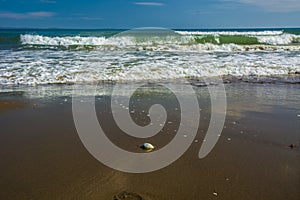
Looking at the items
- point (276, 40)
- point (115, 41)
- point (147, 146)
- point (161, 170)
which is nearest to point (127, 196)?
point (161, 170)

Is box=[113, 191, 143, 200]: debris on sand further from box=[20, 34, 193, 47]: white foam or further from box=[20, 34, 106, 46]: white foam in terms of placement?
box=[20, 34, 106, 46]: white foam

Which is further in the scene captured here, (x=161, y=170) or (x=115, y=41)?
(x=115, y=41)

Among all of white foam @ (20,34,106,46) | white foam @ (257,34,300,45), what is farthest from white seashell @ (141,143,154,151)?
white foam @ (257,34,300,45)

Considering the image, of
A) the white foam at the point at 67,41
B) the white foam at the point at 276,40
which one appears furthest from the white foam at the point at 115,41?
the white foam at the point at 276,40

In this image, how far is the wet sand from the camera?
2643 millimetres

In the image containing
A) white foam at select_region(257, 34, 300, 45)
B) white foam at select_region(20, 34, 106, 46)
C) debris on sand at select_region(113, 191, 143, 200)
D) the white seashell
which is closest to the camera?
debris on sand at select_region(113, 191, 143, 200)

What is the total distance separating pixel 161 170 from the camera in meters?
3.04

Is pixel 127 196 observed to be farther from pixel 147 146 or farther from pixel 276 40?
pixel 276 40

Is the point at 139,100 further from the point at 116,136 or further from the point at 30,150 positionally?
the point at 30,150

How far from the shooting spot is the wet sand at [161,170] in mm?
2643

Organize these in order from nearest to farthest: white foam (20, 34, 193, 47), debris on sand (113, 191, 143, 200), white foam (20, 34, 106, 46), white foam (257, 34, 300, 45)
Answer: debris on sand (113, 191, 143, 200)
white foam (20, 34, 193, 47)
white foam (20, 34, 106, 46)
white foam (257, 34, 300, 45)

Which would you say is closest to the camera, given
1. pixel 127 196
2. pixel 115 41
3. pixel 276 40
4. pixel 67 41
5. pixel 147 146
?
pixel 127 196

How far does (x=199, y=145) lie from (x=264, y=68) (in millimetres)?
7151

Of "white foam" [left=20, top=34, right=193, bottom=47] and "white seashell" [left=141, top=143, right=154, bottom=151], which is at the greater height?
"white foam" [left=20, top=34, right=193, bottom=47]
